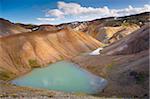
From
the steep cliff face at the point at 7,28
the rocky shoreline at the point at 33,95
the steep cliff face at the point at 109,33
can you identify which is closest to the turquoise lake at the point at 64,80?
the rocky shoreline at the point at 33,95

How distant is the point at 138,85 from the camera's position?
129 feet

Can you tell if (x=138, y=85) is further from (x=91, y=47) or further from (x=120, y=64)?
(x=91, y=47)

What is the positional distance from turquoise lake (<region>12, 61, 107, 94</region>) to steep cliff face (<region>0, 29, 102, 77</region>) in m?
3.41

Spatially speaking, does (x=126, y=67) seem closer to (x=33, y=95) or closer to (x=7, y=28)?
(x=33, y=95)

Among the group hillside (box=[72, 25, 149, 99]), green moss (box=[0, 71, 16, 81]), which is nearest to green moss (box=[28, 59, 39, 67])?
hillside (box=[72, 25, 149, 99])

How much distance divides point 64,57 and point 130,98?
1555 inches

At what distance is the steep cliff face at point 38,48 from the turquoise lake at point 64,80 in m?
3.41

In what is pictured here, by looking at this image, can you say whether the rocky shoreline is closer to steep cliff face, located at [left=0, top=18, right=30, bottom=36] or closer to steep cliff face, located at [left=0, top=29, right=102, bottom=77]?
steep cliff face, located at [left=0, top=29, right=102, bottom=77]

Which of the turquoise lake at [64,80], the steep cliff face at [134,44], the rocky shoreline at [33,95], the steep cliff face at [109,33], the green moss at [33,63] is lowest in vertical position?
Answer: the rocky shoreline at [33,95]

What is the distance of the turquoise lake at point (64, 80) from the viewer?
41062 mm

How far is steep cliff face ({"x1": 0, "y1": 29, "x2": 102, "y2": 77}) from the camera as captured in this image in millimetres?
58356

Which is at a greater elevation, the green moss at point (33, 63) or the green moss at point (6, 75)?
the green moss at point (33, 63)

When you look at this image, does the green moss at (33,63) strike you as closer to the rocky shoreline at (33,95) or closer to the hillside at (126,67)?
the hillside at (126,67)

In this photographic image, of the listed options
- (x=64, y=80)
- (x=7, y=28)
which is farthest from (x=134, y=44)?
(x=7, y=28)
